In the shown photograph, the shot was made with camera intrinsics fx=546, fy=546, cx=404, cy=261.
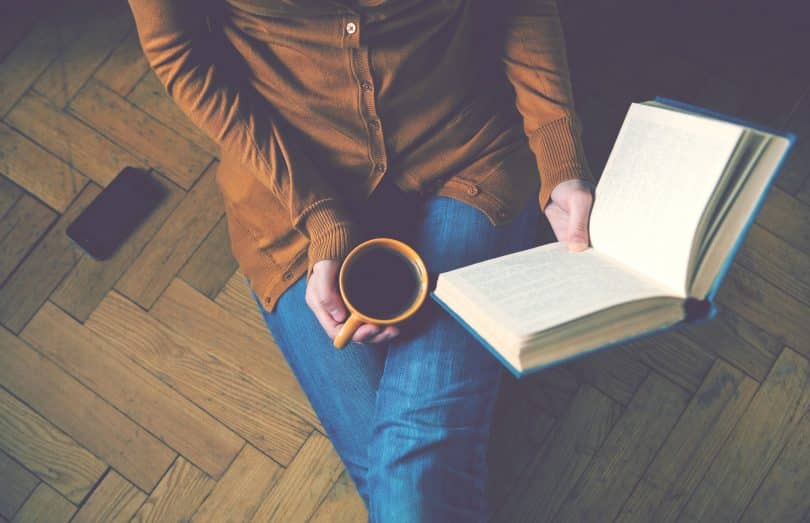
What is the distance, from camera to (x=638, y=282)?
54cm

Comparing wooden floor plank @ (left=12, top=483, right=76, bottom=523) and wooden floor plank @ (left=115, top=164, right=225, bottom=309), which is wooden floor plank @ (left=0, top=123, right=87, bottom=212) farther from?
wooden floor plank @ (left=12, top=483, right=76, bottom=523)

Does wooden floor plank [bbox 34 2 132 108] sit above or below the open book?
below

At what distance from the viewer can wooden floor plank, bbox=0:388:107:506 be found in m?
1.05

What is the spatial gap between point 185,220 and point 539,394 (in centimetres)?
81

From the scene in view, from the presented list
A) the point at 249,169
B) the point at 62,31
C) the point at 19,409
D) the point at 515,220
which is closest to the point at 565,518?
the point at 515,220

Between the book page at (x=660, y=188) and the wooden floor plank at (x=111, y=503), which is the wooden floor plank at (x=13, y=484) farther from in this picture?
the book page at (x=660, y=188)

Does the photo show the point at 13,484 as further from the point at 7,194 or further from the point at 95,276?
the point at 7,194

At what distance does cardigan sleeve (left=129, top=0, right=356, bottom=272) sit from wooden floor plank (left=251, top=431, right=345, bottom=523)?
0.48 metres

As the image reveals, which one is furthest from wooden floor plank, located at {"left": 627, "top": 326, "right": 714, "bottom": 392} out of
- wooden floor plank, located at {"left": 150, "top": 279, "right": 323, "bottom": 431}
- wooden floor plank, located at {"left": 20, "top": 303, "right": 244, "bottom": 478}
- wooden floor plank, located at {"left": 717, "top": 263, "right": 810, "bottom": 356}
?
wooden floor plank, located at {"left": 20, "top": 303, "right": 244, "bottom": 478}

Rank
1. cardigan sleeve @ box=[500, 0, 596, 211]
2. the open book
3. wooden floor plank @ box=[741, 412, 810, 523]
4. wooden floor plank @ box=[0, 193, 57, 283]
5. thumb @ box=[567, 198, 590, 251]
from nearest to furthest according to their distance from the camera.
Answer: the open book, thumb @ box=[567, 198, 590, 251], cardigan sleeve @ box=[500, 0, 596, 211], wooden floor plank @ box=[741, 412, 810, 523], wooden floor plank @ box=[0, 193, 57, 283]

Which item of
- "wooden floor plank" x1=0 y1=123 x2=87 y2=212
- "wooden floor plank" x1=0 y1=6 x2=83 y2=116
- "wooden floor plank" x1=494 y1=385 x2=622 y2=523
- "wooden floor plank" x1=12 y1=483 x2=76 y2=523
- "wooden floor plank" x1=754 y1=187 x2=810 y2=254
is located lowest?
"wooden floor plank" x1=12 y1=483 x2=76 y2=523

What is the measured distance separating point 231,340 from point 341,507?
→ 1.28 ft

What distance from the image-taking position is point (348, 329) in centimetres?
67

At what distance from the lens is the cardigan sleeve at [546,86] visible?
743mm
